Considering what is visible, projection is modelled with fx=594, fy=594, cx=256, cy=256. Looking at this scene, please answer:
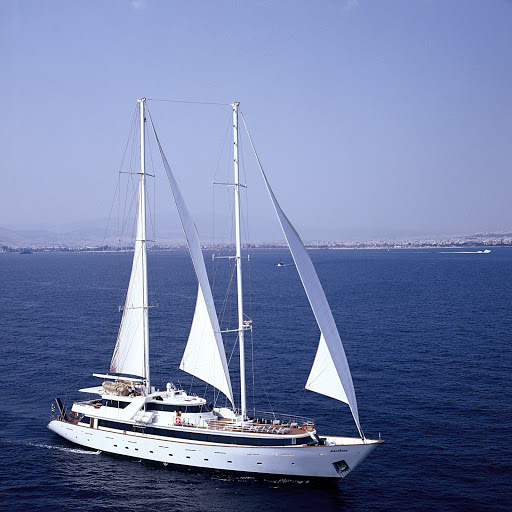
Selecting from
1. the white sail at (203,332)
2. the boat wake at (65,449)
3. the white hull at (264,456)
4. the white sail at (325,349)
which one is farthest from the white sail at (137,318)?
the white sail at (325,349)

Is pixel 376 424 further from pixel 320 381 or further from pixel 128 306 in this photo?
pixel 128 306

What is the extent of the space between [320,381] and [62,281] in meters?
114

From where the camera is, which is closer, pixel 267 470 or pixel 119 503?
pixel 119 503

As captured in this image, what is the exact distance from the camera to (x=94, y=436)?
35062mm

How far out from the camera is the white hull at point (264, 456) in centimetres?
3017

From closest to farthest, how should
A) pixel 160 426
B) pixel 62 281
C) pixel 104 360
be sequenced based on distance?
pixel 160 426
pixel 104 360
pixel 62 281

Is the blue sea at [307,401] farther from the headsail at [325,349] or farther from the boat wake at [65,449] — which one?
the headsail at [325,349]

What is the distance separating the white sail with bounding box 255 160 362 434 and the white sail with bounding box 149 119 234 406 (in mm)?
5784

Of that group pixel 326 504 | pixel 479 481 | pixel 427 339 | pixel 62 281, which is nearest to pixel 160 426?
pixel 326 504

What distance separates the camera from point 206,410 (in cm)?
3372

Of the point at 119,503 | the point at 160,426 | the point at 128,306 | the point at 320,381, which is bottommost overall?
the point at 119,503

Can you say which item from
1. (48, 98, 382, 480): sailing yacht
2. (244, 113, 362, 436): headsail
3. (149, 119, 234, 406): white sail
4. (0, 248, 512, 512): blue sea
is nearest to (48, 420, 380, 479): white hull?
(48, 98, 382, 480): sailing yacht

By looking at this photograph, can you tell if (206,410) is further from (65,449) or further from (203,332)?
(65,449)

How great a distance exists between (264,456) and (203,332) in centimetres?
781
